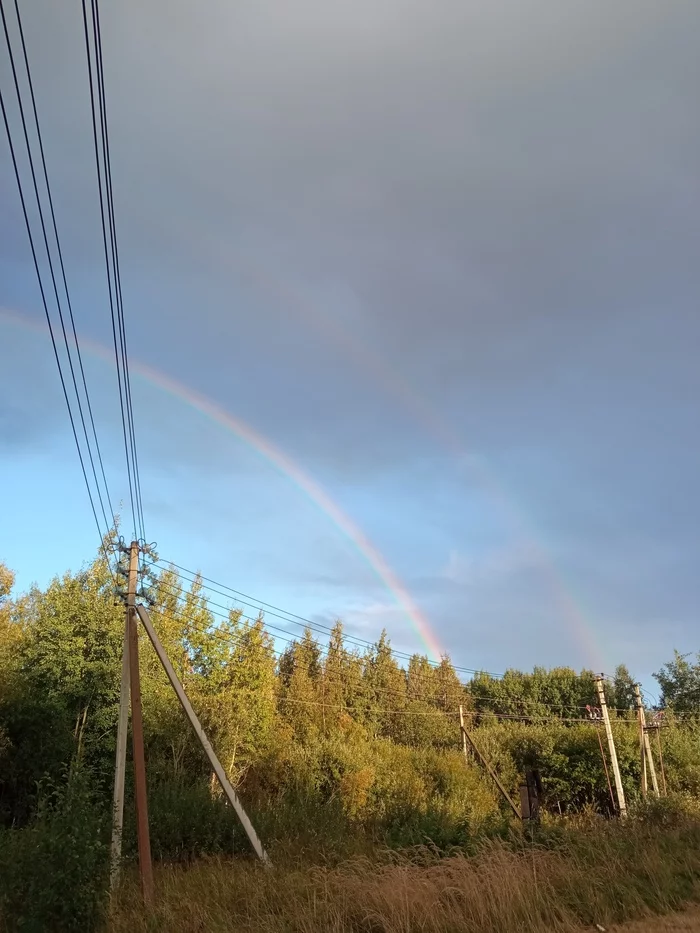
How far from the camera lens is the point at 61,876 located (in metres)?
9.52

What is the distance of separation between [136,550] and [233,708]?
19.6 m

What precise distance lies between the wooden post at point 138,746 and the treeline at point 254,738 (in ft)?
3.79

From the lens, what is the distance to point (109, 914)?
10.2 meters

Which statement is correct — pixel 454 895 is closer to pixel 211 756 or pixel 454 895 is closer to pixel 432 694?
pixel 211 756

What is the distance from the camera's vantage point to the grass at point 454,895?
7.62m

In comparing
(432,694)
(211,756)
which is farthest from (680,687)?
(211,756)

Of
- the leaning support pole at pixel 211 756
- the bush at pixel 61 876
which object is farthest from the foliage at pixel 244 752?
the leaning support pole at pixel 211 756

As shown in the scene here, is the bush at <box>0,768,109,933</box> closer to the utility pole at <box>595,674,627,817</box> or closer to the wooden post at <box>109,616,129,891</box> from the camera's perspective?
the wooden post at <box>109,616,129,891</box>

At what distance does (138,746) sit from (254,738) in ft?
66.2

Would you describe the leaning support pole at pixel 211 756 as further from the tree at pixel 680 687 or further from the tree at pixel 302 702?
the tree at pixel 680 687

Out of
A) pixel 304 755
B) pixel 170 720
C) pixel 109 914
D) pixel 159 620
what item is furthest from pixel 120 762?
pixel 159 620

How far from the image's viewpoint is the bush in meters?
9.54

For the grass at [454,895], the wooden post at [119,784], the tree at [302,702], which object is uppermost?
the tree at [302,702]

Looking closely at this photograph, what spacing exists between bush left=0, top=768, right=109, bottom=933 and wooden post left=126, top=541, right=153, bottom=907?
4.84 ft
